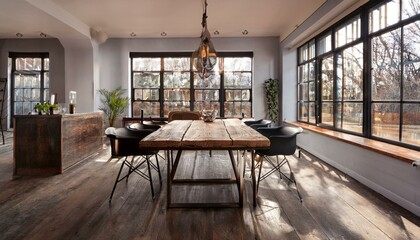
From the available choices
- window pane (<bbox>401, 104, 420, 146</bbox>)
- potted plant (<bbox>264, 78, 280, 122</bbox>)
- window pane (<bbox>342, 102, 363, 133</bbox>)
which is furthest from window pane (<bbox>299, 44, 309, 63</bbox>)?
window pane (<bbox>401, 104, 420, 146</bbox>)

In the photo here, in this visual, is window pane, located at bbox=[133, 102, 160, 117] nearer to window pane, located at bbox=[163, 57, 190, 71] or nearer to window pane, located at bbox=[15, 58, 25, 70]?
window pane, located at bbox=[163, 57, 190, 71]

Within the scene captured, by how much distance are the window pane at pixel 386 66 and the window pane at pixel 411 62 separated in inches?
5.5

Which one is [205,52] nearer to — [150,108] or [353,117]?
[353,117]

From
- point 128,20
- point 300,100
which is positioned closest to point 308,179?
point 300,100

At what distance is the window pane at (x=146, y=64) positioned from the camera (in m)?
8.48

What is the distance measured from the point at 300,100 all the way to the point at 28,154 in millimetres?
6240

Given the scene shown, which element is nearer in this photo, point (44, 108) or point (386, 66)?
point (386, 66)

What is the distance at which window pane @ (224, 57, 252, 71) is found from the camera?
8422 millimetres

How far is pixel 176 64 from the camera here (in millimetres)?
8453

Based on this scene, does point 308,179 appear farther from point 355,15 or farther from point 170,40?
point 170,40

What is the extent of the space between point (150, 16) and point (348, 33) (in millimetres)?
4050

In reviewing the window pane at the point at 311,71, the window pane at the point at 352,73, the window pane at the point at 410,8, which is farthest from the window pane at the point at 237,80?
the window pane at the point at 410,8

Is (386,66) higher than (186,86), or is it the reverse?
(186,86)

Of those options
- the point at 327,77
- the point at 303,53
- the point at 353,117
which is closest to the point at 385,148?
the point at 353,117
